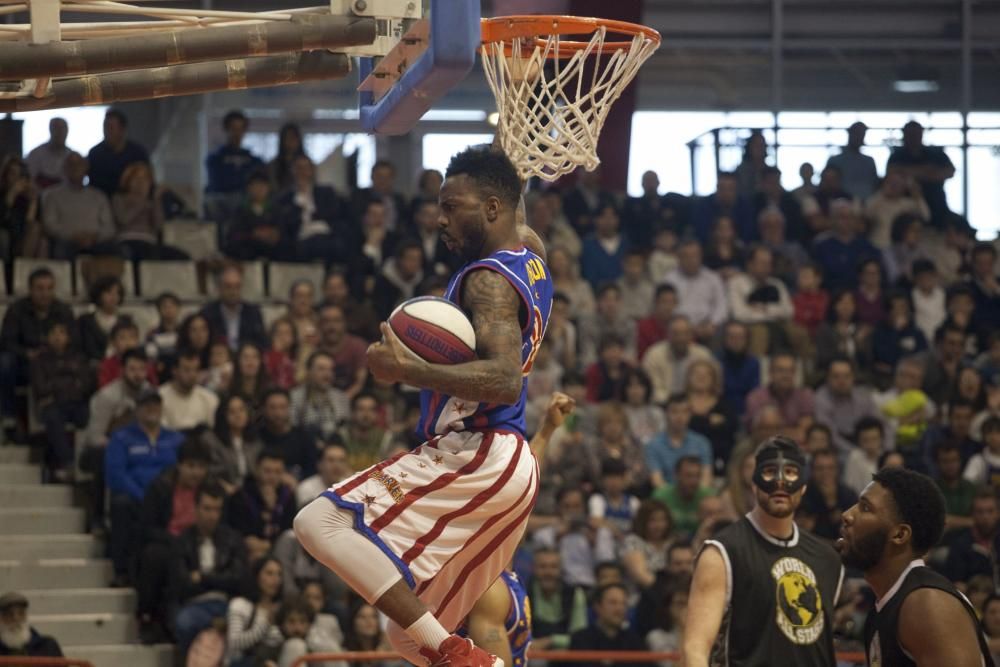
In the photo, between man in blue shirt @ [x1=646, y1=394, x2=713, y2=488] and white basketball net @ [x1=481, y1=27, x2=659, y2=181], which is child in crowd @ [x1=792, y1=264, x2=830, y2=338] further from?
white basketball net @ [x1=481, y1=27, x2=659, y2=181]

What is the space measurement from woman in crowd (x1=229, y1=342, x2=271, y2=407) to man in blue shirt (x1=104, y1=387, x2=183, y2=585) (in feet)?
2.54

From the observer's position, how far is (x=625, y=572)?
1204cm

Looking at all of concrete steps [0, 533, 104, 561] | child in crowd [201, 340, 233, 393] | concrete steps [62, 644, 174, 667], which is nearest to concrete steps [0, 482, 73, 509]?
concrete steps [0, 533, 104, 561]

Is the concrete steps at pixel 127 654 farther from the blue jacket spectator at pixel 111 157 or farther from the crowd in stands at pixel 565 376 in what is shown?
the blue jacket spectator at pixel 111 157

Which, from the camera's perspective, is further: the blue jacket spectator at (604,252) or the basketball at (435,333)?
the blue jacket spectator at (604,252)

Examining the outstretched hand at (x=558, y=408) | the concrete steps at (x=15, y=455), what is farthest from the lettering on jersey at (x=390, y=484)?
the concrete steps at (x=15, y=455)

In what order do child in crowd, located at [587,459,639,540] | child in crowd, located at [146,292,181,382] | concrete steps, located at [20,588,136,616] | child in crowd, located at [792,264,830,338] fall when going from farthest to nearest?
child in crowd, located at [792,264,830,338] < child in crowd, located at [146,292,181,382] < child in crowd, located at [587,459,639,540] < concrete steps, located at [20,588,136,616]

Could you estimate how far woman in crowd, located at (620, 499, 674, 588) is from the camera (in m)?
12.0

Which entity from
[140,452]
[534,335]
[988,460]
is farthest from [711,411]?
[534,335]

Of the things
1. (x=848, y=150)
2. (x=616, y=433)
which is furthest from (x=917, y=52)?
(x=616, y=433)

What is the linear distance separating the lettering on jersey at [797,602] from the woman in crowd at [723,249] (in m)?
9.34

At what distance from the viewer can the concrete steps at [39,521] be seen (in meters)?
12.5

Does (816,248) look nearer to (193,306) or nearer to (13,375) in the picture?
(193,306)

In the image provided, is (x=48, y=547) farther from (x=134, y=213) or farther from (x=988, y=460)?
(x=988, y=460)
